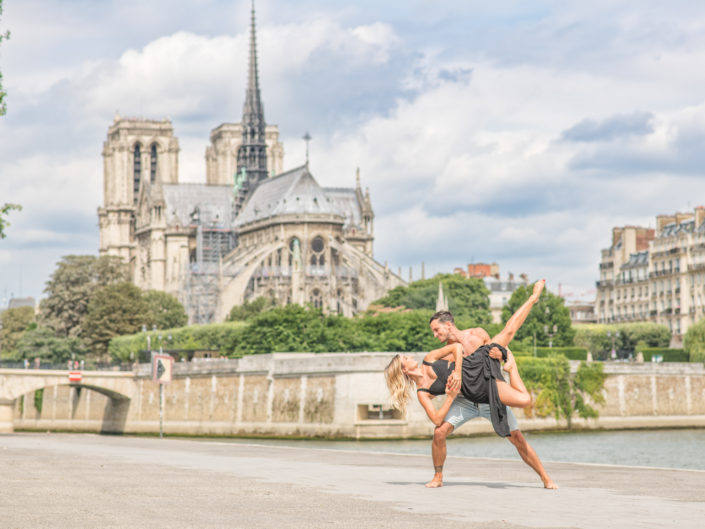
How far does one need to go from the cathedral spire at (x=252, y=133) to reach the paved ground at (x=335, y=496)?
127m

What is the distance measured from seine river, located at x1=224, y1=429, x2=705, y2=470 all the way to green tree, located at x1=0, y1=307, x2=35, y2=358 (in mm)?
73716

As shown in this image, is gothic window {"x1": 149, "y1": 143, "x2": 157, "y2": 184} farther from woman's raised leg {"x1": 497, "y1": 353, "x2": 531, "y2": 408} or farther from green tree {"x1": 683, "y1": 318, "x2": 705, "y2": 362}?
woman's raised leg {"x1": 497, "y1": 353, "x2": 531, "y2": 408}

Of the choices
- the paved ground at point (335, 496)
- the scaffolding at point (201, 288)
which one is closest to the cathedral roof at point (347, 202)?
the scaffolding at point (201, 288)

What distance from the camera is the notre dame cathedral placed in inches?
4847

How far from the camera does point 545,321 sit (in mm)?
93188

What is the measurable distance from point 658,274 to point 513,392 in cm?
9892

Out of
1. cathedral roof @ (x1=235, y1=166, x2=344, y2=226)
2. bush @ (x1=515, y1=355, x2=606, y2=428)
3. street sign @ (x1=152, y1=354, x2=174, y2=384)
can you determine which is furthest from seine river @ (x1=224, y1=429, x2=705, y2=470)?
cathedral roof @ (x1=235, y1=166, x2=344, y2=226)

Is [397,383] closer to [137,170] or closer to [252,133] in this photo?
[252,133]

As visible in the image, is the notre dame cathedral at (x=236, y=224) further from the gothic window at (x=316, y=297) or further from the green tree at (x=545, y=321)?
the green tree at (x=545, y=321)

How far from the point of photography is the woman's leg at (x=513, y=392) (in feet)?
44.4

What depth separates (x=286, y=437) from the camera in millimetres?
58938

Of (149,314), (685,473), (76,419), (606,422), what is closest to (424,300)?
(149,314)

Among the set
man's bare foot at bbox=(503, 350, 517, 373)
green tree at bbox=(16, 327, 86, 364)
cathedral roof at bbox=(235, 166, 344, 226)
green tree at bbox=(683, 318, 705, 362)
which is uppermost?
cathedral roof at bbox=(235, 166, 344, 226)

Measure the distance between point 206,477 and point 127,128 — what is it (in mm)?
147723
